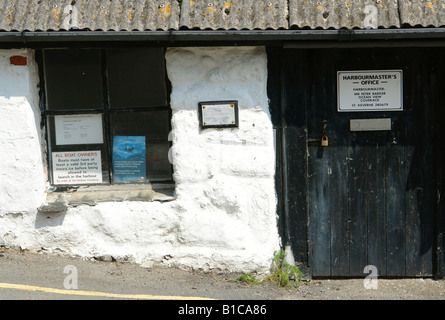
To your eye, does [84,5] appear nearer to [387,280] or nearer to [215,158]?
[215,158]

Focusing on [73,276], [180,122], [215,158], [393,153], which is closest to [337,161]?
[393,153]

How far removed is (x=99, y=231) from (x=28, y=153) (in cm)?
104

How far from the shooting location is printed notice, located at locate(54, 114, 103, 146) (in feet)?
19.3

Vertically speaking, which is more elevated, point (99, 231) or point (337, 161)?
point (337, 161)

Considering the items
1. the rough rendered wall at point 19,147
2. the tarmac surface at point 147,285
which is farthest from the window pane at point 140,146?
the tarmac surface at point 147,285

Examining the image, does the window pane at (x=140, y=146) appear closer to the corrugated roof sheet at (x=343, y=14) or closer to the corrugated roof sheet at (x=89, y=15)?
the corrugated roof sheet at (x=89, y=15)

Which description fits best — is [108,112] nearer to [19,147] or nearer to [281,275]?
[19,147]

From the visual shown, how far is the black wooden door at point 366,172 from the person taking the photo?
5.58 meters

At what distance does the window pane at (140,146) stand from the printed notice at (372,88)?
181cm

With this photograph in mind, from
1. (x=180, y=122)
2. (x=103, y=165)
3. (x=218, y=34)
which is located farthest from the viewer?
(x=103, y=165)

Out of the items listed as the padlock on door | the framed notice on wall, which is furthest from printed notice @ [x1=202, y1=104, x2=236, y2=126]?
the padlock on door

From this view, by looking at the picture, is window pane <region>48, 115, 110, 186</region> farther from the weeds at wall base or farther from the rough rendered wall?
the weeds at wall base

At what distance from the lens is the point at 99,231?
5.69m

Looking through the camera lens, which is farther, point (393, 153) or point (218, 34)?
point (393, 153)
